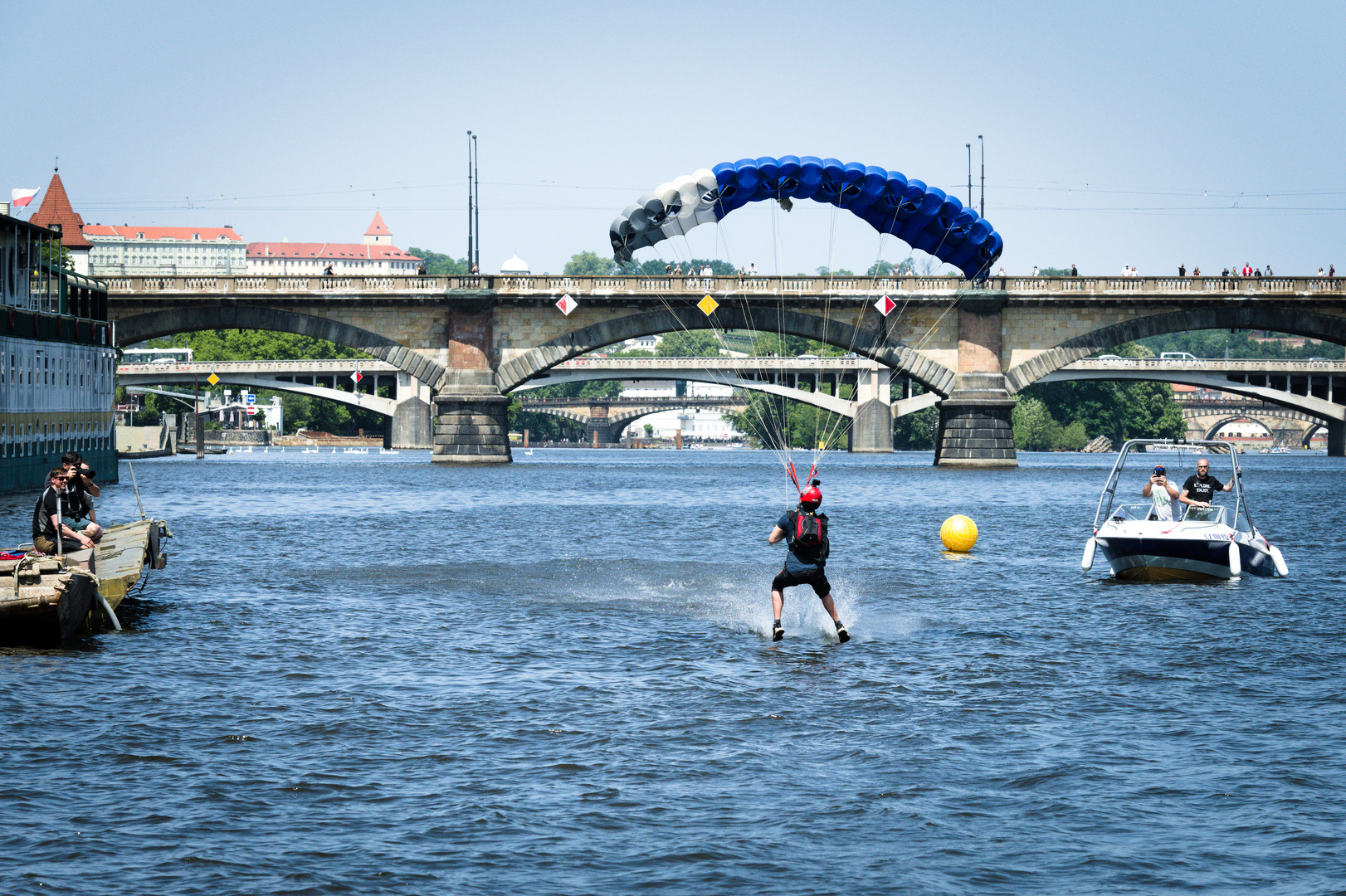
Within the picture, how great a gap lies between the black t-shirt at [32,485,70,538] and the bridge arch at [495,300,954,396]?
53796 mm

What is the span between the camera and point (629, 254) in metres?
49.4

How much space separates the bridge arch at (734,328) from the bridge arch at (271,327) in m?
4.55

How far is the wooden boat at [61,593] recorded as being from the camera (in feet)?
58.6

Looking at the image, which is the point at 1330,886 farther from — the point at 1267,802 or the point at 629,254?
the point at 629,254

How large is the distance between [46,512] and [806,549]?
10.9m

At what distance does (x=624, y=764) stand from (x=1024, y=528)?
29.0 meters

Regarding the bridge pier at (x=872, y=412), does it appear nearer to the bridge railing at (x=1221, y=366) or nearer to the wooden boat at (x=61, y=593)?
the bridge railing at (x=1221, y=366)

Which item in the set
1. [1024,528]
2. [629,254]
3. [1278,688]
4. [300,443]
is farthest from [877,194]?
[300,443]

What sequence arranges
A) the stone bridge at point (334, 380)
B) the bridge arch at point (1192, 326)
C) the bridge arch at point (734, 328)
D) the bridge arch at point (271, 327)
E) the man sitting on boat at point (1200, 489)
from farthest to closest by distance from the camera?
the stone bridge at point (334, 380)
the bridge arch at point (271, 327)
the bridge arch at point (1192, 326)
the bridge arch at point (734, 328)
the man sitting on boat at point (1200, 489)

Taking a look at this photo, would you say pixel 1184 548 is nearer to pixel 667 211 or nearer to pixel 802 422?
pixel 667 211

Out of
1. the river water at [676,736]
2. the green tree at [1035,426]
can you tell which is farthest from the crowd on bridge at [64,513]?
the green tree at [1035,426]

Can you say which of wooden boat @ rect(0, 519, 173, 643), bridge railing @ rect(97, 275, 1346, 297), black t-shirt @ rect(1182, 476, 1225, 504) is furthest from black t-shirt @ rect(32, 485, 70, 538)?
bridge railing @ rect(97, 275, 1346, 297)

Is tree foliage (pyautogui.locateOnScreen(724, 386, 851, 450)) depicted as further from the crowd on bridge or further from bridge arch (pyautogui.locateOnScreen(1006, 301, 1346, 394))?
the crowd on bridge

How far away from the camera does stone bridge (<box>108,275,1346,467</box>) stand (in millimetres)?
74625
